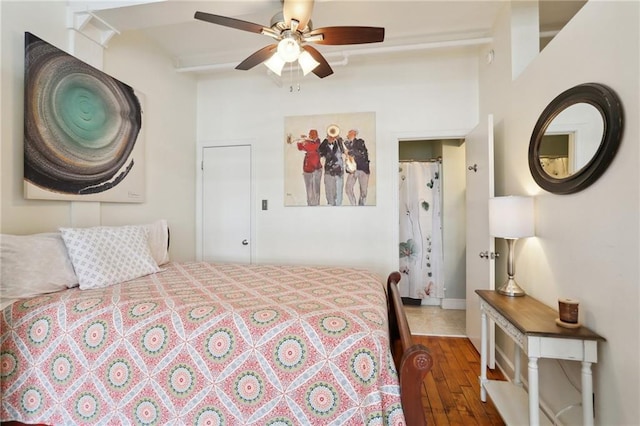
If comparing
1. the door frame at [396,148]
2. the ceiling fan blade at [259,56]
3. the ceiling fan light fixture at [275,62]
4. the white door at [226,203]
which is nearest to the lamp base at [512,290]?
the door frame at [396,148]

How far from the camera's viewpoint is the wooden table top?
4.19ft

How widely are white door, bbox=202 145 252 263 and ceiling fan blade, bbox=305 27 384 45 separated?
77.4 inches

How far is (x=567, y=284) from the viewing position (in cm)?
151

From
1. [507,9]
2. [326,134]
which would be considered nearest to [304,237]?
[326,134]

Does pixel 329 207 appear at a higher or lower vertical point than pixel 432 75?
lower

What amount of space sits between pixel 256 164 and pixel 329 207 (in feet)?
3.41

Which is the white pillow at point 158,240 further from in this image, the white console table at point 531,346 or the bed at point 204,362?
the white console table at point 531,346

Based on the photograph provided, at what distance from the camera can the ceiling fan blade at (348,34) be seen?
165 centimetres

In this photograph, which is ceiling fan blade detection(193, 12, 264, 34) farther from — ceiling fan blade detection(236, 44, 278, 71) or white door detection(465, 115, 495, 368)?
white door detection(465, 115, 495, 368)

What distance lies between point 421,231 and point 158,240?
3.11 metres

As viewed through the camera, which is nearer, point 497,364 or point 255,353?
point 255,353

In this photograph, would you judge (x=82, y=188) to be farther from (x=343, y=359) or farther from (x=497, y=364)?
(x=497, y=364)

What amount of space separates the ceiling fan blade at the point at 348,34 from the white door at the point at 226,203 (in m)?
1.96

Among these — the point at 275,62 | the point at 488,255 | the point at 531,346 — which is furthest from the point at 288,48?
the point at 488,255
